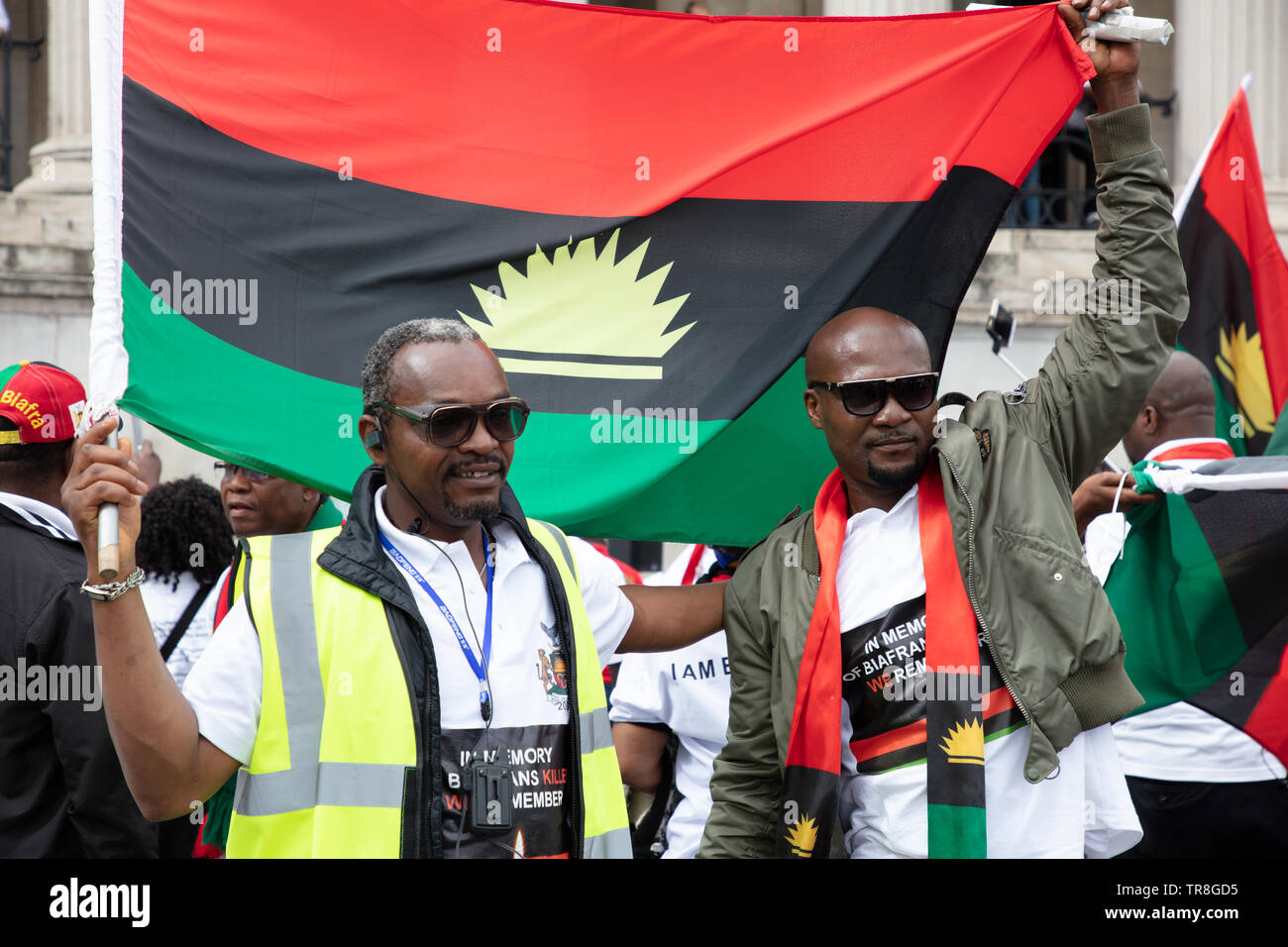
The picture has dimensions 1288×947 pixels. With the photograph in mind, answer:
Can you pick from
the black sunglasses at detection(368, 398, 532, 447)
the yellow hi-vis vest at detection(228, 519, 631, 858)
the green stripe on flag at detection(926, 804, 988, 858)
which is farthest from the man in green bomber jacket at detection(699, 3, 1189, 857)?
the yellow hi-vis vest at detection(228, 519, 631, 858)

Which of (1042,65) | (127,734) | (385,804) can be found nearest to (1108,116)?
(1042,65)

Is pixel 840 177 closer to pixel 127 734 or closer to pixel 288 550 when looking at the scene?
pixel 288 550

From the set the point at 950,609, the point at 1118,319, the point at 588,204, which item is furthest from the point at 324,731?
the point at 1118,319

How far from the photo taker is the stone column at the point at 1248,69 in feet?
38.2

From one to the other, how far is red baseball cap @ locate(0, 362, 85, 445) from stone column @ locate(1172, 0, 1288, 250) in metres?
10.5

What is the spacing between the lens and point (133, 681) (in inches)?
93.3

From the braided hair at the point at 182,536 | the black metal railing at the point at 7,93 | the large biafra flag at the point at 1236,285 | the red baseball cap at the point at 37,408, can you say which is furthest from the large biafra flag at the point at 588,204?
the black metal railing at the point at 7,93

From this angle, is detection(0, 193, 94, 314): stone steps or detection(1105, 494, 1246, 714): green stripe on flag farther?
detection(0, 193, 94, 314): stone steps

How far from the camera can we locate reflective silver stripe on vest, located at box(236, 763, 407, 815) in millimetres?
2488

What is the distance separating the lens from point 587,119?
Answer: 3.59 metres

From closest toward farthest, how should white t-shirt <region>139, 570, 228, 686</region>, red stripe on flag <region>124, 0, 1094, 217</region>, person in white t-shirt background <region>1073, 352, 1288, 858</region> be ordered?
red stripe on flag <region>124, 0, 1094, 217</region> < person in white t-shirt background <region>1073, 352, 1288, 858</region> < white t-shirt <region>139, 570, 228, 686</region>

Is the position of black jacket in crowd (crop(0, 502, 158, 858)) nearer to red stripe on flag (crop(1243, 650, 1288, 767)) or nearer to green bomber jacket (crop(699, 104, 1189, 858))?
green bomber jacket (crop(699, 104, 1189, 858))

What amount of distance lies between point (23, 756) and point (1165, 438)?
3.72 metres

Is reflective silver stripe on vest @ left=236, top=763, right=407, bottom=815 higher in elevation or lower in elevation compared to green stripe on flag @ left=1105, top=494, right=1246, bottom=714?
lower
